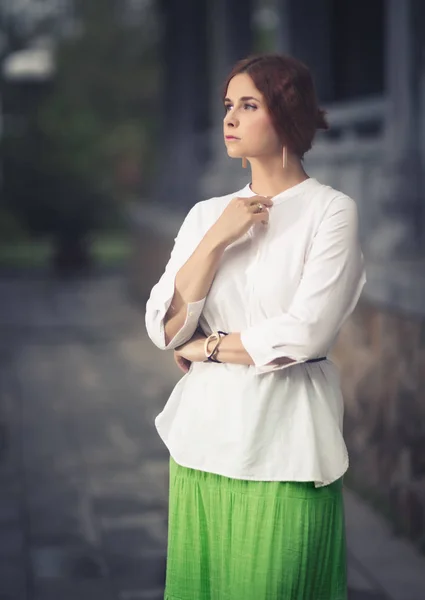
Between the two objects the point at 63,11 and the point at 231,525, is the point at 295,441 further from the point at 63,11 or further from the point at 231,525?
the point at 63,11

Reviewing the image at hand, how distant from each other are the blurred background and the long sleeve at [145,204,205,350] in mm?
2113

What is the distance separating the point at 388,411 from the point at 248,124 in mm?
3256

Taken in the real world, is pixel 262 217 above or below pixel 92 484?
above

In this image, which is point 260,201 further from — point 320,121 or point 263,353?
point 263,353

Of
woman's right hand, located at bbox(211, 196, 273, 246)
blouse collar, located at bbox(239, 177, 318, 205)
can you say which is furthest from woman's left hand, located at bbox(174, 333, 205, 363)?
blouse collar, located at bbox(239, 177, 318, 205)

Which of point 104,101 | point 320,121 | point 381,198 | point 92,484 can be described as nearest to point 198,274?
point 320,121

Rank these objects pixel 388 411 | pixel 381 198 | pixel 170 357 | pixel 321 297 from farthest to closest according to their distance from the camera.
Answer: pixel 170 357 → pixel 381 198 → pixel 388 411 → pixel 321 297

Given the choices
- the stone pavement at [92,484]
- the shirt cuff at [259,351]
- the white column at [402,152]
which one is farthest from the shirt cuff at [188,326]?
the white column at [402,152]

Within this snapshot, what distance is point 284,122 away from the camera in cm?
244

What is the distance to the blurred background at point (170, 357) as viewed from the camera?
495 centimetres

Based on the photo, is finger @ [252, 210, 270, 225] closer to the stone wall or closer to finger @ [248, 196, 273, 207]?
finger @ [248, 196, 273, 207]

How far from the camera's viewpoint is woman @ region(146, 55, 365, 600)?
2439 millimetres

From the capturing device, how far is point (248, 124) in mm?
2453

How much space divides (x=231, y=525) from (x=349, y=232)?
74cm
